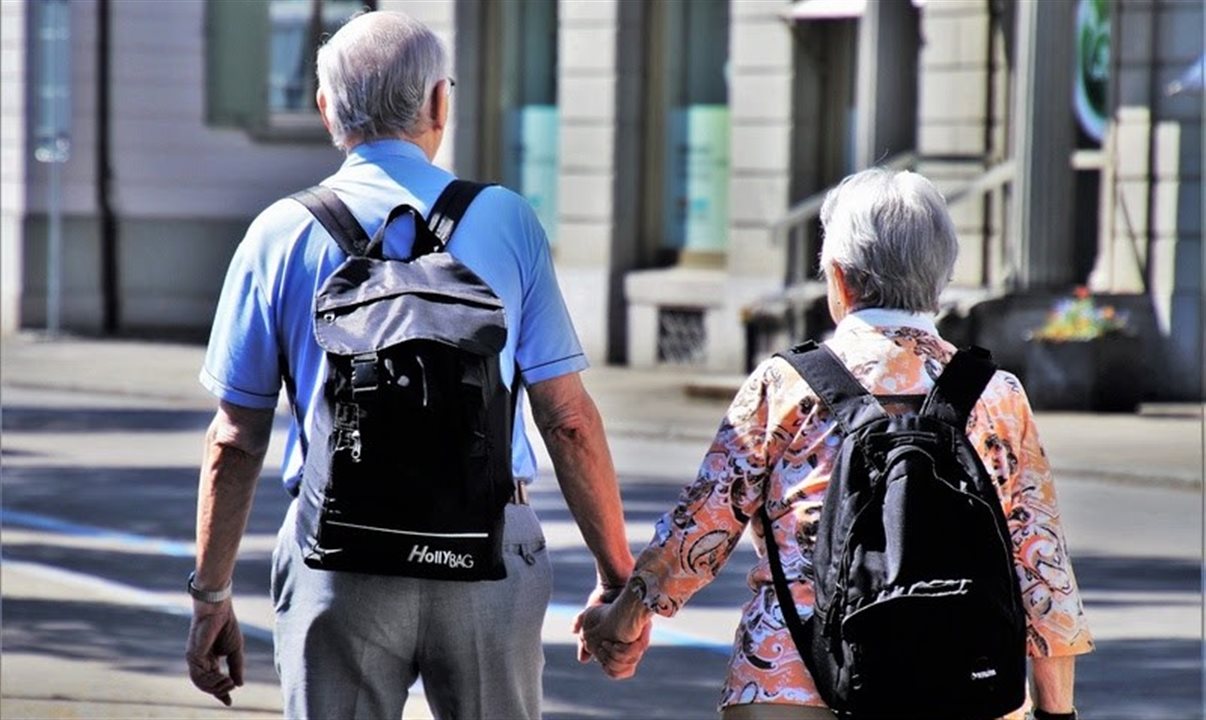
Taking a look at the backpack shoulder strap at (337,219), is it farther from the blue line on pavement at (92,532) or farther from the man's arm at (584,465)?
the blue line on pavement at (92,532)

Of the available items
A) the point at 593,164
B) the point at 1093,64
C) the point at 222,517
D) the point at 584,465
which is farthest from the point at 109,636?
the point at 593,164

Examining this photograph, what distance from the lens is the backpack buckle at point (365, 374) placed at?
3666 mm

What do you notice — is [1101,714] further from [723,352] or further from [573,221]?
[573,221]

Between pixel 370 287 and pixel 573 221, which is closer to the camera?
pixel 370 287

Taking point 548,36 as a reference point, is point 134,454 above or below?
below

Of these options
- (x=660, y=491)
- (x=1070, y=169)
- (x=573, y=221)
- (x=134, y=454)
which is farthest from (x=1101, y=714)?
(x=573, y=221)

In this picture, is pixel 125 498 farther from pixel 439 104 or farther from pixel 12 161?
pixel 12 161

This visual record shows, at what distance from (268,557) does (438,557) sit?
7.59m

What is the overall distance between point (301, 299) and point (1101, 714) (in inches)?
182

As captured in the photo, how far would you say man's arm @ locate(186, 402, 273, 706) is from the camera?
4.05 meters

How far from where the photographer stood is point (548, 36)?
23766 millimetres

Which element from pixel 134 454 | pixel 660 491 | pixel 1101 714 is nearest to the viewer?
pixel 1101 714

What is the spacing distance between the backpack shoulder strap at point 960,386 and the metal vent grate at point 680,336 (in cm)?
1817

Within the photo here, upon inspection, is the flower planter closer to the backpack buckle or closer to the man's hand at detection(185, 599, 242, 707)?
the man's hand at detection(185, 599, 242, 707)
